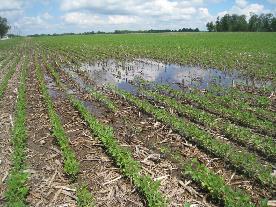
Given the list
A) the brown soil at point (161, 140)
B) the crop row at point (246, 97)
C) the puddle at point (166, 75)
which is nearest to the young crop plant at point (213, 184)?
the brown soil at point (161, 140)

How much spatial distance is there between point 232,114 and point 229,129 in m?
1.56

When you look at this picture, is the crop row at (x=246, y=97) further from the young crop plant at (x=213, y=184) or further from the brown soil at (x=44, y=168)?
the brown soil at (x=44, y=168)

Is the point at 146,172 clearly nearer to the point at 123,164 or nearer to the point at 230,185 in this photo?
the point at 123,164

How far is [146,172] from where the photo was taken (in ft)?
24.7

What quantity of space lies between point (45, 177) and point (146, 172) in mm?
2213

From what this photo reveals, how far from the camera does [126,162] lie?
25.2ft

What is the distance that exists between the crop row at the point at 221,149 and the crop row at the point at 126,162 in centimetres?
188

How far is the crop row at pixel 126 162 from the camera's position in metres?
6.25

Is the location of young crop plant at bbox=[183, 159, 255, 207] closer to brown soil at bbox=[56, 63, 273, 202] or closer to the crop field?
the crop field

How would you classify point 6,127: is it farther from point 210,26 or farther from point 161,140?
point 210,26

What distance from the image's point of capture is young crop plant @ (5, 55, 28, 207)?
255 inches

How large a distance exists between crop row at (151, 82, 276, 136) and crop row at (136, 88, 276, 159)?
0.41 meters

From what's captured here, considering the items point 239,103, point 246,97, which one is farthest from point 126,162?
point 246,97

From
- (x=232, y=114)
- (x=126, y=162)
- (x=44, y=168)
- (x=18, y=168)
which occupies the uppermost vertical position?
(x=232, y=114)
